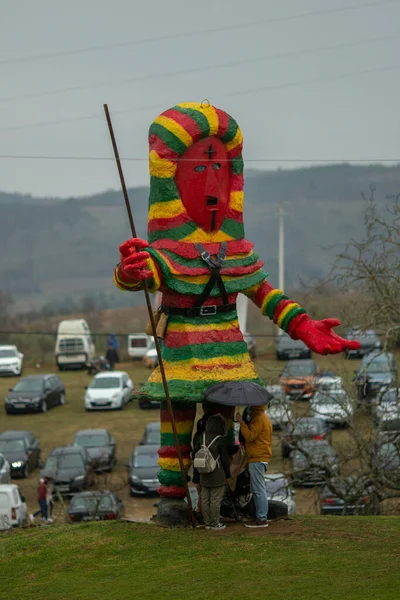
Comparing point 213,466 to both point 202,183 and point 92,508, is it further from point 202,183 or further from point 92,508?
point 92,508

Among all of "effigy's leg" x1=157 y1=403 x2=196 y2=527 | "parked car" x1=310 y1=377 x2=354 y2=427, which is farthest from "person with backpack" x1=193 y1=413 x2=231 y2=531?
"parked car" x1=310 y1=377 x2=354 y2=427

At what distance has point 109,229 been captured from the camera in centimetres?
14238

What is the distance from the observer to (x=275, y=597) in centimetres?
1027

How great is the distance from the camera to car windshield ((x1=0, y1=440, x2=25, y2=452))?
27.5 meters

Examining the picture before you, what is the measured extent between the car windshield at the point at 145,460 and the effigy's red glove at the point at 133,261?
14.1 meters

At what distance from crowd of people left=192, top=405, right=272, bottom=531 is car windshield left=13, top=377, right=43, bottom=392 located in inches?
882

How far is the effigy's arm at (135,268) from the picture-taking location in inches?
460

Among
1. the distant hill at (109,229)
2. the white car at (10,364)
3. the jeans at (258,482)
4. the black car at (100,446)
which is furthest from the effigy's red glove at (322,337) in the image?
the distant hill at (109,229)

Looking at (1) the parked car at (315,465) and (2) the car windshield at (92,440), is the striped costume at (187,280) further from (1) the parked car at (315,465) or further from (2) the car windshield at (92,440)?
(2) the car windshield at (92,440)

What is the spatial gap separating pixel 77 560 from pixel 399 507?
733 cm

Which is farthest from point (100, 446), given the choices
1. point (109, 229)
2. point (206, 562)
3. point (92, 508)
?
point (109, 229)

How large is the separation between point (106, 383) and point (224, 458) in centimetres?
2314

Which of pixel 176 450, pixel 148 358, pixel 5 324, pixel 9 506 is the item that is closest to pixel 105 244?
pixel 5 324

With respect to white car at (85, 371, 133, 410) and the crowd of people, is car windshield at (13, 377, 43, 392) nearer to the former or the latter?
white car at (85, 371, 133, 410)
